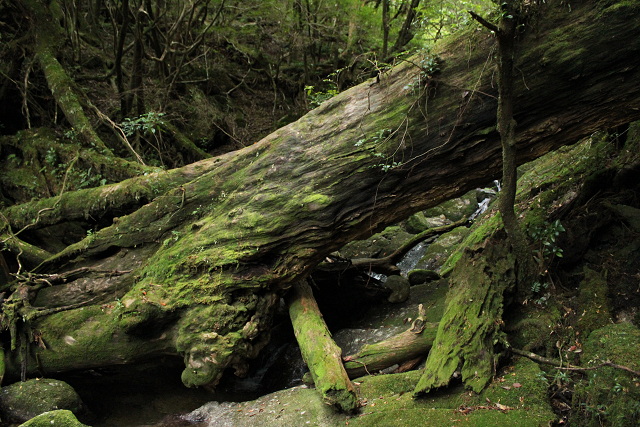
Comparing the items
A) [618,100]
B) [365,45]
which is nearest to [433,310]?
[618,100]

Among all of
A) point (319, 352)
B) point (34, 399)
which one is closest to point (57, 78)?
point (34, 399)

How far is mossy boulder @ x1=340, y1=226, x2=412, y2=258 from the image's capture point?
320 inches

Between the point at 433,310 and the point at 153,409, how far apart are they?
391 cm

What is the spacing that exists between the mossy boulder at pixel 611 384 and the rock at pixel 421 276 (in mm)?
3510

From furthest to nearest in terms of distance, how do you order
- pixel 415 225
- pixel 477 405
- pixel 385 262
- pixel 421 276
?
1. pixel 415 225
2. pixel 385 262
3. pixel 421 276
4. pixel 477 405

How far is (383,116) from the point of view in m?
4.50

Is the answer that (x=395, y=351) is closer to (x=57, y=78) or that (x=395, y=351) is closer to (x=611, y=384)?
(x=611, y=384)

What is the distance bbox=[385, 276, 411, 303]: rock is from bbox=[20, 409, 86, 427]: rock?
14.6ft

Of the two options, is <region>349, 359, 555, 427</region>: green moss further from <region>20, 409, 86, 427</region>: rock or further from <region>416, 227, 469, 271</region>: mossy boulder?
<region>416, 227, 469, 271</region>: mossy boulder

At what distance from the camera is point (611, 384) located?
9.61 feet

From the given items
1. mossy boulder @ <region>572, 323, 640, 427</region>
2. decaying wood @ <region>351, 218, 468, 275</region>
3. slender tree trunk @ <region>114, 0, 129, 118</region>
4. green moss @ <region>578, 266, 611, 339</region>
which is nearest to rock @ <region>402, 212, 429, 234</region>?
decaying wood @ <region>351, 218, 468, 275</region>

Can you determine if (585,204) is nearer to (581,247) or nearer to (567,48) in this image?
(581,247)

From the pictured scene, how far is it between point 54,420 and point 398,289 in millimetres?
4666

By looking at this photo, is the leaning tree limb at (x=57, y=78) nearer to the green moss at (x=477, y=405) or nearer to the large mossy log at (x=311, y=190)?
the large mossy log at (x=311, y=190)
